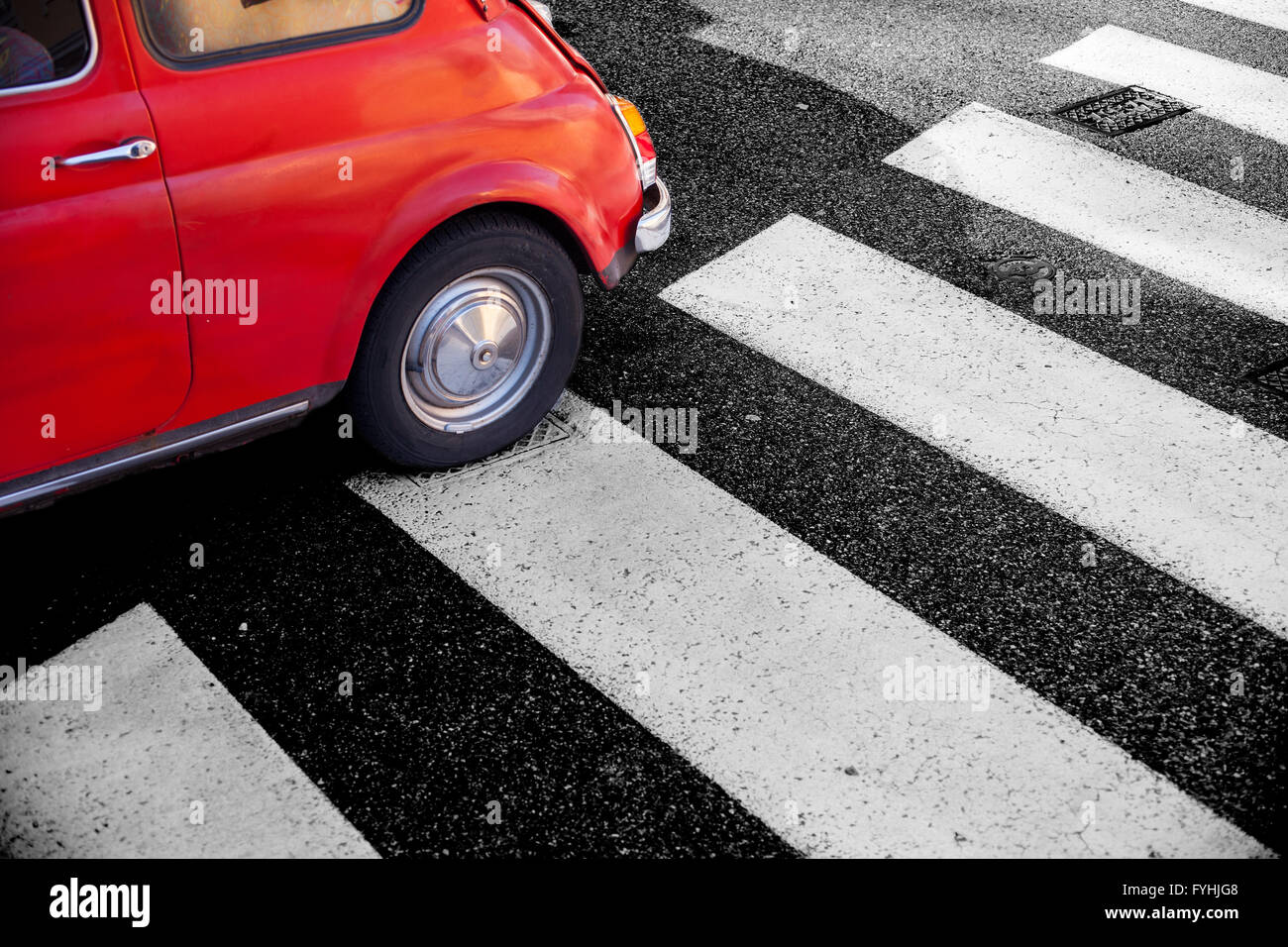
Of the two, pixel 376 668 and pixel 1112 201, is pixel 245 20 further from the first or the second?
pixel 1112 201

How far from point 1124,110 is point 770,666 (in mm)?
4576

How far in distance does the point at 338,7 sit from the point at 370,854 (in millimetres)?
2439

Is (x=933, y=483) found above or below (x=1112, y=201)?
below

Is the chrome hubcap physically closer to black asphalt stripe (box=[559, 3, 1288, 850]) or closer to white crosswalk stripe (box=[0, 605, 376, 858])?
black asphalt stripe (box=[559, 3, 1288, 850])

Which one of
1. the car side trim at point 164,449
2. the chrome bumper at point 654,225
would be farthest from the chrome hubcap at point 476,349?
the chrome bumper at point 654,225

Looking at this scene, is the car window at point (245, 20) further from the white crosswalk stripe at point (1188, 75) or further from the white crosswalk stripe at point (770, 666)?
the white crosswalk stripe at point (1188, 75)

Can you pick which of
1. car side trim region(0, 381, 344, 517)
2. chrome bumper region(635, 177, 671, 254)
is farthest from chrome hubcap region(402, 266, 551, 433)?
chrome bumper region(635, 177, 671, 254)

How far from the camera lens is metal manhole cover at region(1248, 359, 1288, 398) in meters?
4.88

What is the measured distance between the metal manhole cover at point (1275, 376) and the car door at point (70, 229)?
406 cm

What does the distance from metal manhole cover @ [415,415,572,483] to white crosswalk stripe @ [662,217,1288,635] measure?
0.94m

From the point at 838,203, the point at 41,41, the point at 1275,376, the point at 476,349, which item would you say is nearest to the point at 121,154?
the point at 41,41

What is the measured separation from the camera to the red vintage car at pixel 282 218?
10.7 ft

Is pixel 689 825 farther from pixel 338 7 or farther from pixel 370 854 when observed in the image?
pixel 338 7

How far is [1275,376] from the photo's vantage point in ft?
16.3
